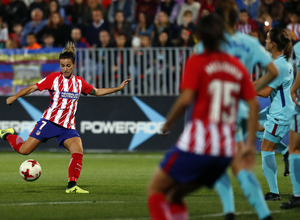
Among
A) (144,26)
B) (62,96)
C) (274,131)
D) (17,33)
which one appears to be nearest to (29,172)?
(62,96)

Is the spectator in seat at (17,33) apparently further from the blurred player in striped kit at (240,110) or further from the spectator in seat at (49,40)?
the blurred player in striped kit at (240,110)

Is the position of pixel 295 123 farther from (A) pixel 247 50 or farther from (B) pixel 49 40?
(B) pixel 49 40

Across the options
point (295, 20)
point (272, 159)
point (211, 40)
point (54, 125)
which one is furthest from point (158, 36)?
point (211, 40)

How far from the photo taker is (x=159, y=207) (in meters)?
5.30

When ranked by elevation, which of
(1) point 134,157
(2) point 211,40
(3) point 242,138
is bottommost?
(1) point 134,157

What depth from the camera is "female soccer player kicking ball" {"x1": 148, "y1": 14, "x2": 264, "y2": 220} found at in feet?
17.3

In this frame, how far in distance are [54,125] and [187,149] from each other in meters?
5.41

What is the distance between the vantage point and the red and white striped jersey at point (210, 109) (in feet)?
17.4

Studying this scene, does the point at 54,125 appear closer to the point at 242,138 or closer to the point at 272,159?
the point at 272,159

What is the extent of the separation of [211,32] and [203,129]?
79cm

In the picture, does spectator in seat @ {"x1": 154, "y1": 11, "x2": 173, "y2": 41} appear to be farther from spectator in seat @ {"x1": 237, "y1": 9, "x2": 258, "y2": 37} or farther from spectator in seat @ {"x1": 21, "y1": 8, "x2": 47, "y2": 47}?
spectator in seat @ {"x1": 21, "y1": 8, "x2": 47, "y2": 47}

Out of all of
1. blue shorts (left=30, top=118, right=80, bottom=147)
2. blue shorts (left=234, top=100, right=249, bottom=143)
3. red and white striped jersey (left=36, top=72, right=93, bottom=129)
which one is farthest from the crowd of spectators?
blue shorts (left=234, top=100, right=249, bottom=143)

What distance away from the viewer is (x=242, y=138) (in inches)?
277

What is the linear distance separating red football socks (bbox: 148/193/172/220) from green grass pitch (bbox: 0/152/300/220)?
225cm
